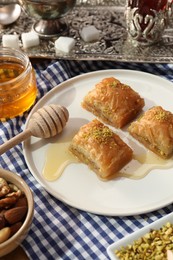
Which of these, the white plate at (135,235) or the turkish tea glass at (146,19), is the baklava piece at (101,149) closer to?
the white plate at (135,235)

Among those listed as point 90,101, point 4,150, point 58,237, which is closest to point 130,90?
point 90,101

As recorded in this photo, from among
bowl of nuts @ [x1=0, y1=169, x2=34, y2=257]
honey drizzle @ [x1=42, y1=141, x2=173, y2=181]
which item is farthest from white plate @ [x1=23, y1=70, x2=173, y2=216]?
bowl of nuts @ [x1=0, y1=169, x2=34, y2=257]

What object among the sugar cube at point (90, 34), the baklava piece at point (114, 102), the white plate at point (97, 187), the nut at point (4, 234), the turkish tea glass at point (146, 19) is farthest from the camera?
the sugar cube at point (90, 34)

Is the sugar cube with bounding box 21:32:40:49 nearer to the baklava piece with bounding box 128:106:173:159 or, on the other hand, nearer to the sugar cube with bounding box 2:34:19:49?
the sugar cube with bounding box 2:34:19:49

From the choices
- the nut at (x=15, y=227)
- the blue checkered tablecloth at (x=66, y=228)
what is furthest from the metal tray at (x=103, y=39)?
the nut at (x=15, y=227)

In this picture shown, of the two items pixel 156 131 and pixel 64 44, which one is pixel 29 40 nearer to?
pixel 64 44

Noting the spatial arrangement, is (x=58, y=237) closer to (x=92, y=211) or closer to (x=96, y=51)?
(x=92, y=211)
